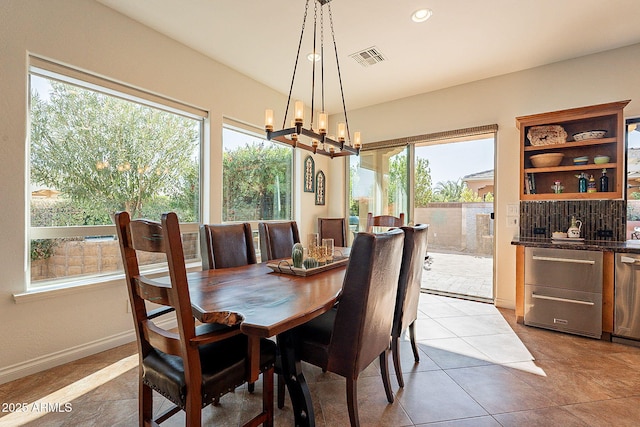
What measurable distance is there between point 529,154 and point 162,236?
387 centimetres

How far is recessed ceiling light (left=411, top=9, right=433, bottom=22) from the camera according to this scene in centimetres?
243

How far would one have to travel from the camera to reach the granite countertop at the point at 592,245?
2527 millimetres

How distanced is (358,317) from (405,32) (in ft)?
8.80

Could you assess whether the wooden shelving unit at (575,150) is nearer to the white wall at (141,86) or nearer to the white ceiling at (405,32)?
the white wall at (141,86)

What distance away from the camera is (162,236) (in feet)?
3.39

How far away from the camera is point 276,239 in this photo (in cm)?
284

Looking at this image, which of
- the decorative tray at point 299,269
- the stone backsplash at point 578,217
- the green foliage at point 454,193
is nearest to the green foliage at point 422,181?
the green foliage at point 454,193

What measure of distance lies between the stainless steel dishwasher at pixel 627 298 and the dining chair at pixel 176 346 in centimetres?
313

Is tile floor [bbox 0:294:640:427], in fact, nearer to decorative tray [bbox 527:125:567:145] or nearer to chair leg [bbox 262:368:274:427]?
chair leg [bbox 262:368:274:427]

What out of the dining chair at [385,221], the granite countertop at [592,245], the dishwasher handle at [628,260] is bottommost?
the dishwasher handle at [628,260]

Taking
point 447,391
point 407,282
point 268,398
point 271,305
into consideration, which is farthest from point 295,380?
point 447,391

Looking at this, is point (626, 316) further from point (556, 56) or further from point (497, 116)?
point (556, 56)

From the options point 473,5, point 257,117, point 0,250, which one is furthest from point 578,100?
point 0,250

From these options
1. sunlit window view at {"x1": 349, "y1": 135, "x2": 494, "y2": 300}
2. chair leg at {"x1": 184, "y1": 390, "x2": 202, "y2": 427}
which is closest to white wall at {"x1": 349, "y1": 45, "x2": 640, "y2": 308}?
sunlit window view at {"x1": 349, "y1": 135, "x2": 494, "y2": 300}
